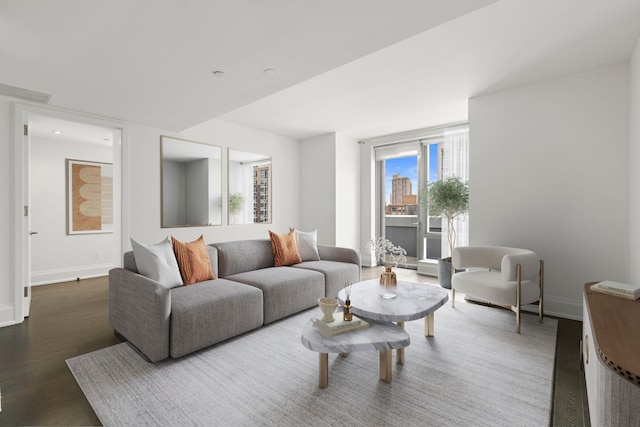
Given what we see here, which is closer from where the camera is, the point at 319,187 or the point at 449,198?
the point at 449,198

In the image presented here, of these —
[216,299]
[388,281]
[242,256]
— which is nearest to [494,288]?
[388,281]

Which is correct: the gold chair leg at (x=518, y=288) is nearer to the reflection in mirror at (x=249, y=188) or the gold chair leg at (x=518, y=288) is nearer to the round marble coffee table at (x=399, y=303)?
the round marble coffee table at (x=399, y=303)

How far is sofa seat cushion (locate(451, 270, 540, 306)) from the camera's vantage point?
2.86 m

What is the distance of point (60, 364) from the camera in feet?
7.36

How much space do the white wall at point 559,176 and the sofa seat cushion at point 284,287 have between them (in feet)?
7.21

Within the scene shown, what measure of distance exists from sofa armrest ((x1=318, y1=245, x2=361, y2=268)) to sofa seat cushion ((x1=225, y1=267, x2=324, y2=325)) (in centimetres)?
72

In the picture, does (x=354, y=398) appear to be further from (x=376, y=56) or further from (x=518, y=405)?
(x=376, y=56)

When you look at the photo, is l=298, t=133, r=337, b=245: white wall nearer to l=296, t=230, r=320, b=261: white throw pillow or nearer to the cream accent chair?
l=296, t=230, r=320, b=261: white throw pillow

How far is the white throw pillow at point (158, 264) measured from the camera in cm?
263

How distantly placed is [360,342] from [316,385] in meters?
0.45

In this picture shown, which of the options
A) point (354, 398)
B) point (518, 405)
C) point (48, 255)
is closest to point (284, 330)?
point (354, 398)

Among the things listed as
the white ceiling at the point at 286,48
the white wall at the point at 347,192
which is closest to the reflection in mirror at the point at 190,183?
the white ceiling at the point at 286,48

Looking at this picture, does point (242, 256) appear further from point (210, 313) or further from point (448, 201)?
point (448, 201)

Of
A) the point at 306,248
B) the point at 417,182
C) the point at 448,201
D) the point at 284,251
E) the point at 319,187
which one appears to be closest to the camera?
the point at 284,251
